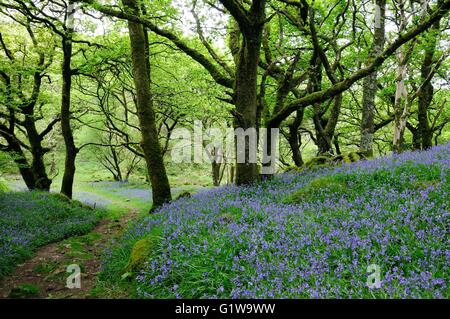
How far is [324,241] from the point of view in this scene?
5047 mm

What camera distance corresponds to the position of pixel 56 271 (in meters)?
7.59

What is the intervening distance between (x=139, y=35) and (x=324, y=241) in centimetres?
1057

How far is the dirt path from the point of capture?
6398 mm

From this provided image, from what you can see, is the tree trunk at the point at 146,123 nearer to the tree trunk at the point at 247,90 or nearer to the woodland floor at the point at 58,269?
the woodland floor at the point at 58,269

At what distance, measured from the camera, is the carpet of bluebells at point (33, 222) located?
27.4ft

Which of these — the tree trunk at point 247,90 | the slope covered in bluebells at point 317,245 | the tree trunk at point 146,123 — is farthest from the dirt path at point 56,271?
the tree trunk at point 247,90

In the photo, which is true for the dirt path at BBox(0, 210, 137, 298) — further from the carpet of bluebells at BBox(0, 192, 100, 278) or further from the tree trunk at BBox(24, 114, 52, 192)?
the tree trunk at BBox(24, 114, 52, 192)

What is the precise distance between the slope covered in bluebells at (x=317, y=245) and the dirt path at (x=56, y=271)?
76 cm

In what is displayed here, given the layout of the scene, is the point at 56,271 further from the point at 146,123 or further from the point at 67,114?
the point at 67,114

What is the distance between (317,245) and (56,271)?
6.06 m

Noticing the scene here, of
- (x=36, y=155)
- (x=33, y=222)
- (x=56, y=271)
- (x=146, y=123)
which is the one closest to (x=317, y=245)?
(x=56, y=271)
